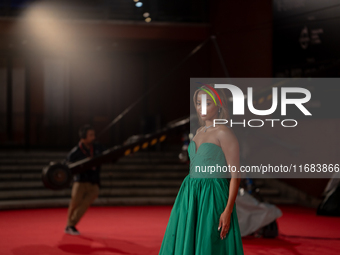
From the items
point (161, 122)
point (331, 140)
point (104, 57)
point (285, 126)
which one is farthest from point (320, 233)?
point (104, 57)

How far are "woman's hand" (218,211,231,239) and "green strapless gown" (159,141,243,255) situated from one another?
3cm

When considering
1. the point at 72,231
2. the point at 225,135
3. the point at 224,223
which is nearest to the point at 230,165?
the point at 225,135

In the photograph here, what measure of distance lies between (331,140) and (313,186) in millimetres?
1185

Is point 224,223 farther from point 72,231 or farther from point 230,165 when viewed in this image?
point 72,231

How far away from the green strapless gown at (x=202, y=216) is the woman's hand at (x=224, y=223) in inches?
1.2

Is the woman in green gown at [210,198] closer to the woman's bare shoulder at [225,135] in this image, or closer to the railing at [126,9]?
the woman's bare shoulder at [225,135]

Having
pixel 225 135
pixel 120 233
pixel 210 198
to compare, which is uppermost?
pixel 225 135

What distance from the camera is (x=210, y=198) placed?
2637 mm

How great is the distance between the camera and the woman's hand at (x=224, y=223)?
2.56m

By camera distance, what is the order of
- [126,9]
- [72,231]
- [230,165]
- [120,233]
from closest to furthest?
[230,165], [72,231], [120,233], [126,9]

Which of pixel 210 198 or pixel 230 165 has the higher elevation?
pixel 230 165

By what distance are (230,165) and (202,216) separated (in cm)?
34

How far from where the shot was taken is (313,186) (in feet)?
33.0

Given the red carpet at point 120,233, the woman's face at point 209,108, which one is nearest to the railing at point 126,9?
the red carpet at point 120,233
